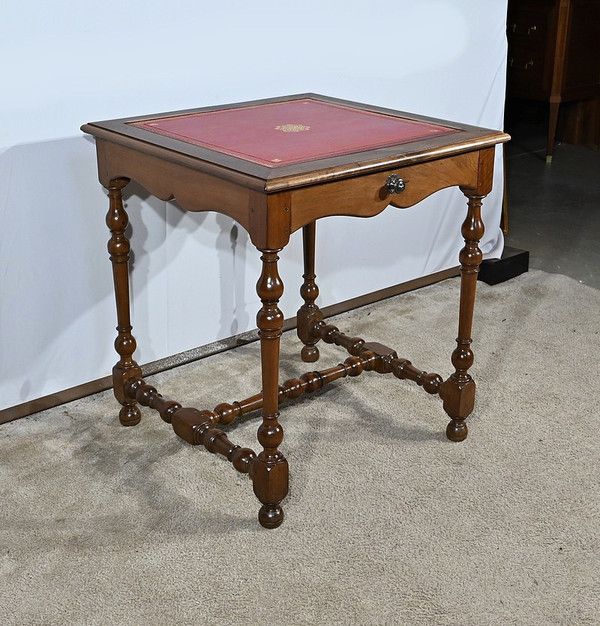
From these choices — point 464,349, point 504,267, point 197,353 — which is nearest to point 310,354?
point 197,353

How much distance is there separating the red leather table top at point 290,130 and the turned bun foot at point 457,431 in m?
0.71

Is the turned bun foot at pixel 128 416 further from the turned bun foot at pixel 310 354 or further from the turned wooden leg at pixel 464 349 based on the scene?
the turned wooden leg at pixel 464 349

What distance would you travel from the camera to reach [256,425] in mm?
2279

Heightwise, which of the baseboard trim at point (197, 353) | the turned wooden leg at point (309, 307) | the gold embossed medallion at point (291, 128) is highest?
the gold embossed medallion at point (291, 128)

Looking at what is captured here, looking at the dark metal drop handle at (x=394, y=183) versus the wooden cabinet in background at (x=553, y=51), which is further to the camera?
the wooden cabinet in background at (x=553, y=51)

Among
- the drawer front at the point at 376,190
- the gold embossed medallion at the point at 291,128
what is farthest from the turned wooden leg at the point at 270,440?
the gold embossed medallion at the point at 291,128

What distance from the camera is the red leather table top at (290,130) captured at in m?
1.81

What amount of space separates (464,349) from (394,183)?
0.54 metres

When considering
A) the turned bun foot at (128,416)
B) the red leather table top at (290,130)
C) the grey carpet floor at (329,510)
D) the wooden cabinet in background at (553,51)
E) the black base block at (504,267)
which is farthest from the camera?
the wooden cabinet in background at (553,51)

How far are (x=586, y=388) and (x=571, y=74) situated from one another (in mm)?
2856

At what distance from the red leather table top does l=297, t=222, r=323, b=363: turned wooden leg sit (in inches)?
Answer: 15.3

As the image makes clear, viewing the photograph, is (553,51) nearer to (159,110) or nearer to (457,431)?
(159,110)

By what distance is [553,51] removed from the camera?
15.6 ft

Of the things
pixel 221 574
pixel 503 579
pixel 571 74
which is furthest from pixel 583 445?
pixel 571 74
